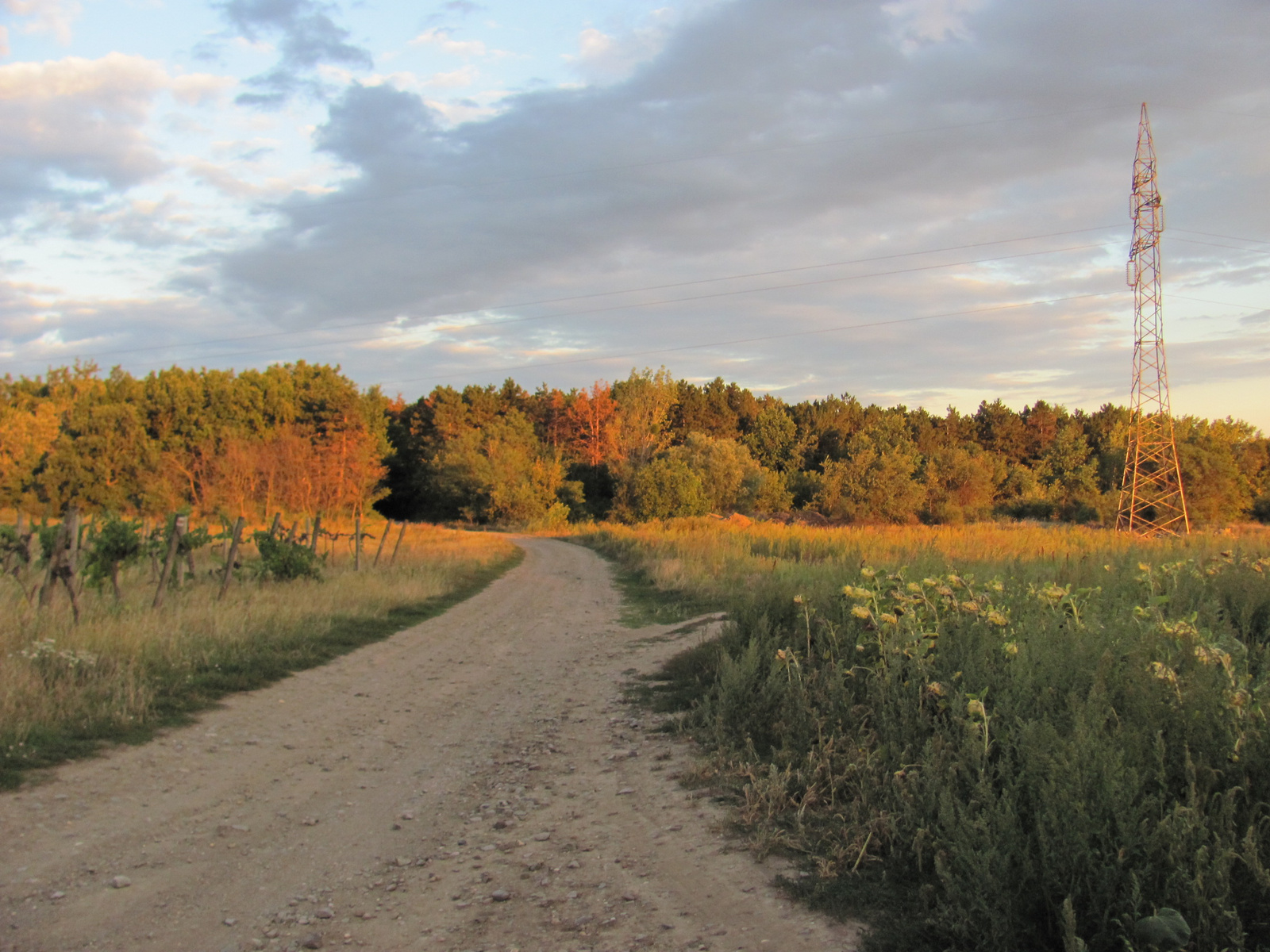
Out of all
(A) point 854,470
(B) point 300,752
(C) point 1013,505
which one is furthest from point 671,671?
(C) point 1013,505

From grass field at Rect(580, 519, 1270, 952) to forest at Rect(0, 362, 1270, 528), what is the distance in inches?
1532

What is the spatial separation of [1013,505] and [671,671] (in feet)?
165

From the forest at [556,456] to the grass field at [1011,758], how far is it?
128ft

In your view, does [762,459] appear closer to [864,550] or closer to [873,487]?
[873,487]

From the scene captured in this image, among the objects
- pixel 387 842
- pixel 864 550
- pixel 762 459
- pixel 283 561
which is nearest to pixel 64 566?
pixel 283 561

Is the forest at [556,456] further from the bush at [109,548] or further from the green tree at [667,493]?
the bush at [109,548]

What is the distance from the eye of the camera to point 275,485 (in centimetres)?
4656

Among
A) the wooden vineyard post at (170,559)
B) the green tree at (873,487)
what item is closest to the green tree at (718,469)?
the green tree at (873,487)

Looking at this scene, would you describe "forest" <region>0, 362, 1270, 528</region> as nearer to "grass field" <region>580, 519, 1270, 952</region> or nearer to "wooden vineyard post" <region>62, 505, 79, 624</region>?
"wooden vineyard post" <region>62, 505, 79, 624</region>

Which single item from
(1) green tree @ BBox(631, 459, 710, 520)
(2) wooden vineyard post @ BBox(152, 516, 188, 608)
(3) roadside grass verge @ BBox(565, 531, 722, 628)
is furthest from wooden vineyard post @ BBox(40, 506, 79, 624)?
(1) green tree @ BBox(631, 459, 710, 520)

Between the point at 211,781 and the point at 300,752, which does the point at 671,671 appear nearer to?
the point at 300,752

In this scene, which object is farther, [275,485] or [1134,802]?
[275,485]

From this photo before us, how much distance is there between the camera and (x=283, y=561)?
14578 mm

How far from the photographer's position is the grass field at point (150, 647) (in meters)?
6.04
